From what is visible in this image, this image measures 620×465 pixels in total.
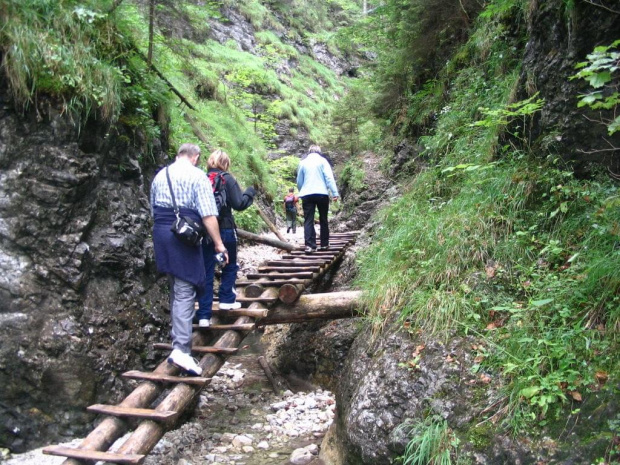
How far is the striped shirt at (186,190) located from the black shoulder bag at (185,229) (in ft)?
0.18

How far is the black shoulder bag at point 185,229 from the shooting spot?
408 cm

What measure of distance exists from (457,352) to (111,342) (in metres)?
3.69

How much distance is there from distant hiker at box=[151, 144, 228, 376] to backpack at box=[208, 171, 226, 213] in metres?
0.64

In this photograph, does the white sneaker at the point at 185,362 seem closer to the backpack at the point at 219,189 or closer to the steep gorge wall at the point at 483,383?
the steep gorge wall at the point at 483,383

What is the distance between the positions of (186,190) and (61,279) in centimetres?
175

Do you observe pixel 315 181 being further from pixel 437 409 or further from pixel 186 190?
pixel 437 409

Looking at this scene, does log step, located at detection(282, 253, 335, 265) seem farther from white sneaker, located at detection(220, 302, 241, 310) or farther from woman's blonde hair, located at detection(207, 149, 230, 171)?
woman's blonde hair, located at detection(207, 149, 230, 171)

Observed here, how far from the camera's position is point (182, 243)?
13.8 feet

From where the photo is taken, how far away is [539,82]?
500cm

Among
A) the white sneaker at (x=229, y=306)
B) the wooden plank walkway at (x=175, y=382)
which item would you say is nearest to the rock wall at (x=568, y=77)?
the wooden plank walkway at (x=175, y=382)

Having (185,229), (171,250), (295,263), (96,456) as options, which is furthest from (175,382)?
(295,263)

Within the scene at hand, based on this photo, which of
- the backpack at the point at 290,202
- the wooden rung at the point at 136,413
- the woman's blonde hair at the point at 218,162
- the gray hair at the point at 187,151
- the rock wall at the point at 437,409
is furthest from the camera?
the backpack at the point at 290,202

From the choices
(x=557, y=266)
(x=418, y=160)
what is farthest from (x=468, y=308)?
(x=418, y=160)

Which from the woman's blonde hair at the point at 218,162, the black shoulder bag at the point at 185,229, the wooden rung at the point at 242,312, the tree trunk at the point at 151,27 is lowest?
the wooden rung at the point at 242,312
